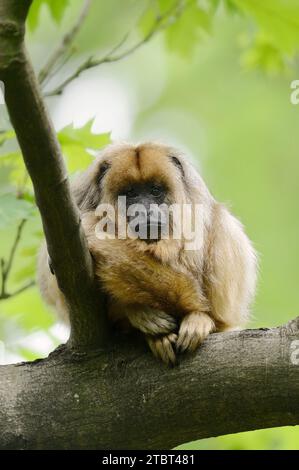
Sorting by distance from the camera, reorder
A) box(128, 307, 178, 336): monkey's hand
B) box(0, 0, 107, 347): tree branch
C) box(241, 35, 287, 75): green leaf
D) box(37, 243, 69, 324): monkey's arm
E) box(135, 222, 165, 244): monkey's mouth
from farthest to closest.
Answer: box(241, 35, 287, 75): green leaf, box(37, 243, 69, 324): monkey's arm, box(135, 222, 165, 244): monkey's mouth, box(128, 307, 178, 336): monkey's hand, box(0, 0, 107, 347): tree branch

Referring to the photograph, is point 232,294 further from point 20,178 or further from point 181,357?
point 20,178

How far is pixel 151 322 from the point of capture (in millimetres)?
4754

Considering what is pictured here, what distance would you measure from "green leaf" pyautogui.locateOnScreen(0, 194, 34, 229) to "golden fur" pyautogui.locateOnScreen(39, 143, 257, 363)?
0.36m

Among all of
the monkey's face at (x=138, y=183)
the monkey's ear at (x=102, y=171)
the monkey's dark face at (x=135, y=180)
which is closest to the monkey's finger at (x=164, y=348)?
the monkey's face at (x=138, y=183)

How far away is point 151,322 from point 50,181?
1.14m

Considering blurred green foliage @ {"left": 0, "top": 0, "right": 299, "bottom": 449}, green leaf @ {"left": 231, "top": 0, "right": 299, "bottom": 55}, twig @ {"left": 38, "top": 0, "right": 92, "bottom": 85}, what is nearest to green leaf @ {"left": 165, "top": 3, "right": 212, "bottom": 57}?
blurred green foliage @ {"left": 0, "top": 0, "right": 299, "bottom": 449}

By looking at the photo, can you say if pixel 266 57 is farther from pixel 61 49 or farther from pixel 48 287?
pixel 48 287

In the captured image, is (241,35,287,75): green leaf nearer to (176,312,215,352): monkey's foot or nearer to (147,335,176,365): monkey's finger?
(176,312,215,352): monkey's foot

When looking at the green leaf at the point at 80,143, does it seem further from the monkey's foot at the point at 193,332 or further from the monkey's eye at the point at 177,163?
the monkey's foot at the point at 193,332

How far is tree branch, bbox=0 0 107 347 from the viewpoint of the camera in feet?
11.4

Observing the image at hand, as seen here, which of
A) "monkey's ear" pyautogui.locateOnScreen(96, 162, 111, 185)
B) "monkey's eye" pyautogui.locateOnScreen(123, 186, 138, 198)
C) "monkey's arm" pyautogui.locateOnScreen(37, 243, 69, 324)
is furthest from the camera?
"monkey's ear" pyautogui.locateOnScreen(96, 162, 111, 185)

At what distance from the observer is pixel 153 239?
505cm

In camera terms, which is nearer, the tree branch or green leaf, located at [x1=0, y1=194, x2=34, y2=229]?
the tree branch
